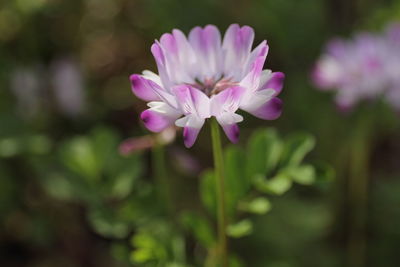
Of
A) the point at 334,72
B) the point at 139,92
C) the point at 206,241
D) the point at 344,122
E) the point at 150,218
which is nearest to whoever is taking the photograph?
the point at 139,92

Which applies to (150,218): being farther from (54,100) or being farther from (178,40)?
(54,100)

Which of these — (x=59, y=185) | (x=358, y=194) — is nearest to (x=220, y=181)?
(x=59, y=185)

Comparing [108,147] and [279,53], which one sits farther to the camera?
[279,53]

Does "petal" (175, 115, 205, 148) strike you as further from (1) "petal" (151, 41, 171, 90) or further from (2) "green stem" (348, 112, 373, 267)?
(2) "green stem" (348, 112, 373, 267)

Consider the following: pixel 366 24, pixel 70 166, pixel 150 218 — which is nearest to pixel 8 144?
pixel 70 166

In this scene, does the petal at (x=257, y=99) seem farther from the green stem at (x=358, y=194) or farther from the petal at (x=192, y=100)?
the green stem at (x=358, y=194)

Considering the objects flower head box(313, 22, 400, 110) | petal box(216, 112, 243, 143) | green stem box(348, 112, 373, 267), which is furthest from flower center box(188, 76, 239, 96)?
green stem box(348, 112, 373, 267)
